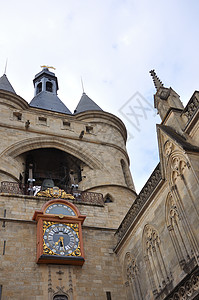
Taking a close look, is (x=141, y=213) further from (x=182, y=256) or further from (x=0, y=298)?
(x=0, y=298)

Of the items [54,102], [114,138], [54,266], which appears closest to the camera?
[54,266]

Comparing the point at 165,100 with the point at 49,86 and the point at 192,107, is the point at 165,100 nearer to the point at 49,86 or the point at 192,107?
the point at 192,107

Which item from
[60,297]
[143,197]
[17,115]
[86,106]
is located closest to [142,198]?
[143,197]

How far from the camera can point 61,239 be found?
11141 mm

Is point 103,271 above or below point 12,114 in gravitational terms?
below

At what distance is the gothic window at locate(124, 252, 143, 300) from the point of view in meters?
9.84

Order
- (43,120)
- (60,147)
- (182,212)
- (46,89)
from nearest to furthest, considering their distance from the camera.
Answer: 1. (182,212)
2. (60,147)
3. (43,120)
4. (46,89)

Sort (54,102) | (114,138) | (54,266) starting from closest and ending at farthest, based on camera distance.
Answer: (54,266)
(114,138)
(54,102)

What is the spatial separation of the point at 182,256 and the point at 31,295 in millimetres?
4436

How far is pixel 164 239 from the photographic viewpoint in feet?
28.4

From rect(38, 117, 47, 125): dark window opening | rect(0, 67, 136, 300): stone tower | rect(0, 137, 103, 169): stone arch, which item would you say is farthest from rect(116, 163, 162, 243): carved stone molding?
rect(38, 117, 47, 125): dark window opening

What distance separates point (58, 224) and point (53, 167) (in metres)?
6.75

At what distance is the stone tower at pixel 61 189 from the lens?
10266 millimetres

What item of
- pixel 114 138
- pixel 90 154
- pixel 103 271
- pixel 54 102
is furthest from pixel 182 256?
pixel 54 102
